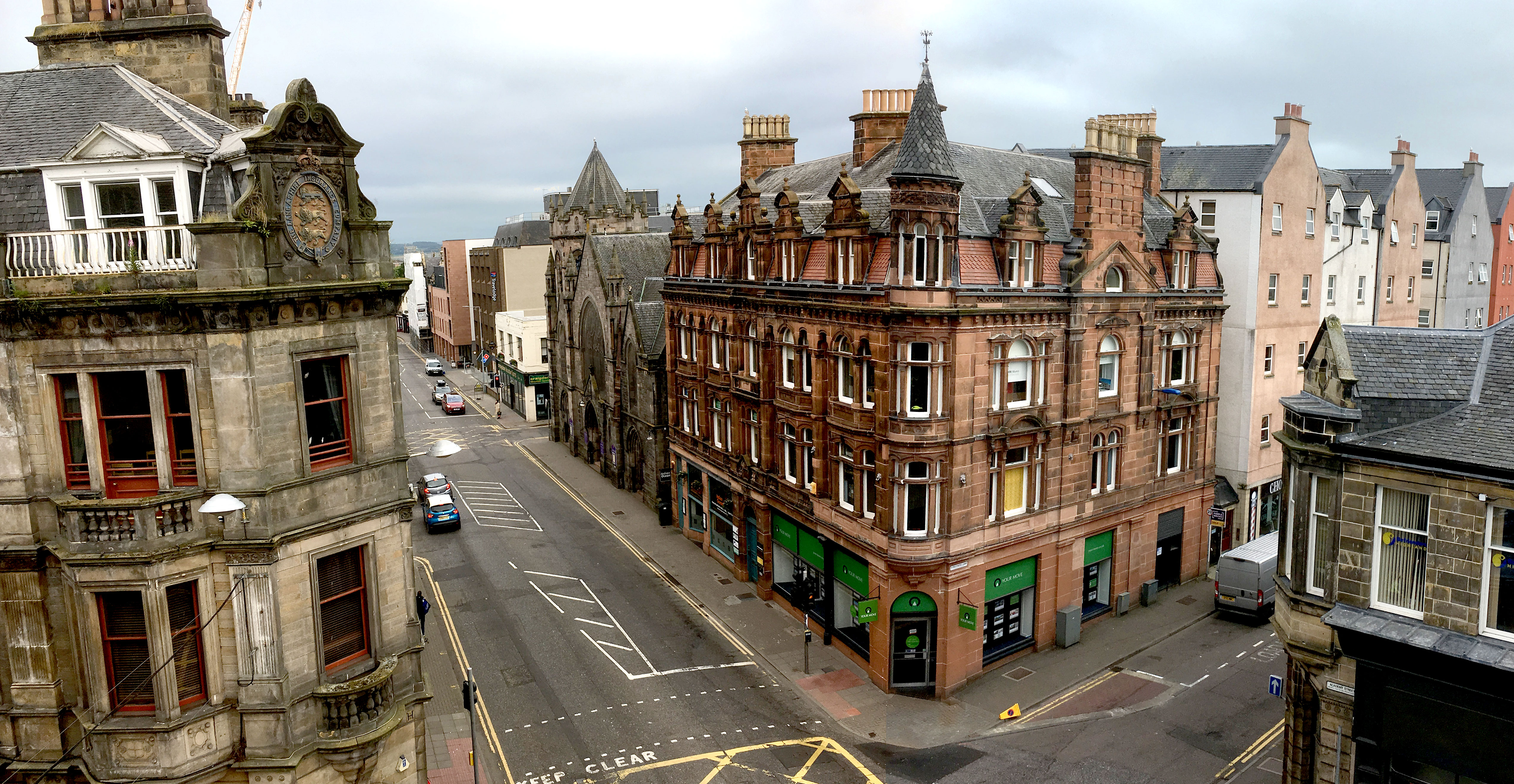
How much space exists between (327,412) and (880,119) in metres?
26.2

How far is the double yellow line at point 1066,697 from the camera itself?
27656 millimetres

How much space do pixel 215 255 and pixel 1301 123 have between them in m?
43.4

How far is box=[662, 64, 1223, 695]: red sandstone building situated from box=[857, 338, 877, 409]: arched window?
7cm

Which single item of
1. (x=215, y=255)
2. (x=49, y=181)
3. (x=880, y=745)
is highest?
(x=49, y=181)

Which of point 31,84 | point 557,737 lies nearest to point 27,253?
point 31,84

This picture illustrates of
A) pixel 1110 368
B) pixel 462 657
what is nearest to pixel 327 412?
pixel 462 657

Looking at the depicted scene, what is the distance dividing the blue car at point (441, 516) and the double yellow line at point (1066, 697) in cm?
3134

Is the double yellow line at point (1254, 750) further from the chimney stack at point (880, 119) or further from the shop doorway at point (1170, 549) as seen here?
the chimney stack at point (880, 119)

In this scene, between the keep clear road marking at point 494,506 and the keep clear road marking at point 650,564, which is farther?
the keep clear road marking at point 494,506

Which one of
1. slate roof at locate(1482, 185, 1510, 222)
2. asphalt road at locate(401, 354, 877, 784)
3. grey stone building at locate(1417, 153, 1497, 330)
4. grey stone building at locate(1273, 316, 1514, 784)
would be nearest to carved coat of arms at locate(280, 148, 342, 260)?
asphalt road at locate(401, 354, 877, 784)

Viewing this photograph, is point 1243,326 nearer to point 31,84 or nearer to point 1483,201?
point 1483,201

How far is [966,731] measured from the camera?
2675cm

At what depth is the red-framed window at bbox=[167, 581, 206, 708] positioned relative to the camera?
1630cm

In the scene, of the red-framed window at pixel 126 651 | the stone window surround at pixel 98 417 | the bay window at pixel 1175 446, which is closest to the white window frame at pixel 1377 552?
the bay window at pixel 1175 446
